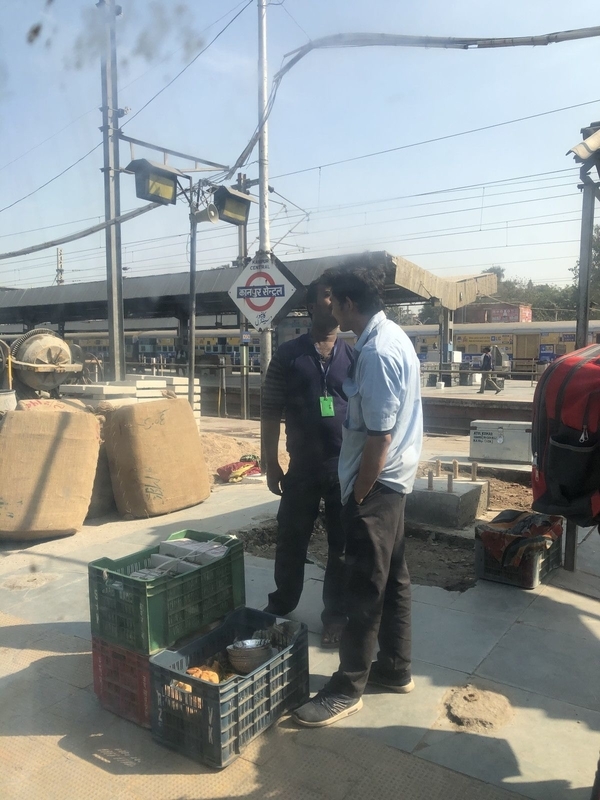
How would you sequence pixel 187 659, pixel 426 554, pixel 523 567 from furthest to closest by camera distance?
pixel 426 554 < pixel 523 567 < pixel 187 659

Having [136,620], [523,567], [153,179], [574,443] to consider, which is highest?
[153,179]

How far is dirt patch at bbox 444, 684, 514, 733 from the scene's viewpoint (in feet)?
8.88

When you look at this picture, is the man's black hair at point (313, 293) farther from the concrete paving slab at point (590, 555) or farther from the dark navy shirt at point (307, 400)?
the concrete paving slab at point (590, 555)

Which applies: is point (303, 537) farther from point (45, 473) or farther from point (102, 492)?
Answer: point (102, 492)

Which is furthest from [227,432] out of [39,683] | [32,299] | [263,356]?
[32,299]

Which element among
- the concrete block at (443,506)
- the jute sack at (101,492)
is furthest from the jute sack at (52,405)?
the concrete block at (443,506)

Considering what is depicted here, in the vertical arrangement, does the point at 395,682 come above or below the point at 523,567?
below

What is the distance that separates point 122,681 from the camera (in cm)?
283

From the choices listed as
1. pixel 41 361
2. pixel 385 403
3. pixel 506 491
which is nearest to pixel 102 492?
pixel 385 403

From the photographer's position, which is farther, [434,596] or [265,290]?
[265,290]

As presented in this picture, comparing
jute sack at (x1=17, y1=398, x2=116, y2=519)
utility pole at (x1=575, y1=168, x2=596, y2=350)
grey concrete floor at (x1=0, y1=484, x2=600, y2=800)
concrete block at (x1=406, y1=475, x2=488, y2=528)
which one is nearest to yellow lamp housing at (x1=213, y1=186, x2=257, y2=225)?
jute sack at (x1=17, y1=398, x2=116, y2=519)

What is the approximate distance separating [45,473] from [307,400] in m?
3.06

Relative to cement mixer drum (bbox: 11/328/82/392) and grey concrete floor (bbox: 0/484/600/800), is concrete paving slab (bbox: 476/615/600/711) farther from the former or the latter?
cement mixer drum (bbox: 11/328/82/392)

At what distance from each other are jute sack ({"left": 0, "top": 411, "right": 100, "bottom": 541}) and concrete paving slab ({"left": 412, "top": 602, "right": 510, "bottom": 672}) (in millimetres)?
3197
